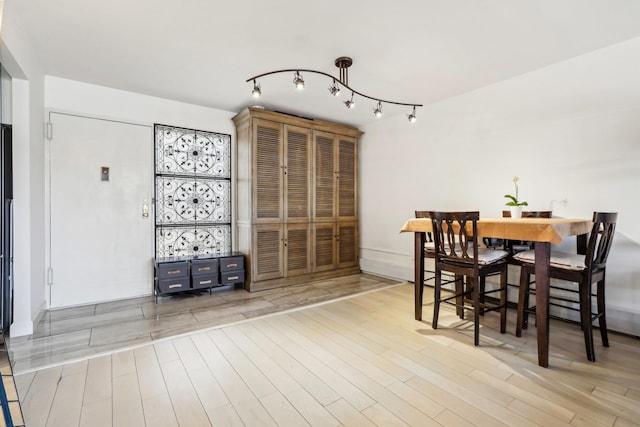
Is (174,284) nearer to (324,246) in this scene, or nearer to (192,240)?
(192,240)

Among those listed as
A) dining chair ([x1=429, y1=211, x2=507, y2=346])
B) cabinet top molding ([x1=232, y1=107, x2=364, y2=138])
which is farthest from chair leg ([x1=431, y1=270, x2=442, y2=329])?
cabinet top molding ([x1=232, y1=107, x2=364, y2=138])

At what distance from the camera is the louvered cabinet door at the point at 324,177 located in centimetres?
429

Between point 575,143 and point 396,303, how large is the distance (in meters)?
2.27

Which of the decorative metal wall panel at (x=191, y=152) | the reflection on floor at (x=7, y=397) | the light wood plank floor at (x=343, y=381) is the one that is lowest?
the light wood plank floor at (x=343, y=381)

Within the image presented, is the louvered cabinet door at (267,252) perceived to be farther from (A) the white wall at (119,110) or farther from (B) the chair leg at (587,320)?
(B) the chair leg at (587,320)

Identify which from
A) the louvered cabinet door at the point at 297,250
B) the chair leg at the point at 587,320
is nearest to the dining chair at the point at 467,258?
the chair leg at the point at 587,320

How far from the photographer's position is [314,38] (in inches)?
91.8

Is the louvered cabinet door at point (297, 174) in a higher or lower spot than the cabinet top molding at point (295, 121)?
lower

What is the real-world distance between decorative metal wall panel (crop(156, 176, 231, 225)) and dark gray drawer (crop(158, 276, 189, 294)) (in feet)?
2.51

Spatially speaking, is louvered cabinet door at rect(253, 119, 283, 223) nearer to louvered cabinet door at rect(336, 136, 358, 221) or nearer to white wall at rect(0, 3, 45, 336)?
louvered cabinet door at rect(336, 136, 358, 221)

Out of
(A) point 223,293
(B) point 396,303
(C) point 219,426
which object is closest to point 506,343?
(B) point 396,303

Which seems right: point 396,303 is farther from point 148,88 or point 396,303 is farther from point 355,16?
point 148,88

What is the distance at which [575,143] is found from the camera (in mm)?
2695

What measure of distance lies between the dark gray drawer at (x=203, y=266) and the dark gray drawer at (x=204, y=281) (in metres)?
0.05
